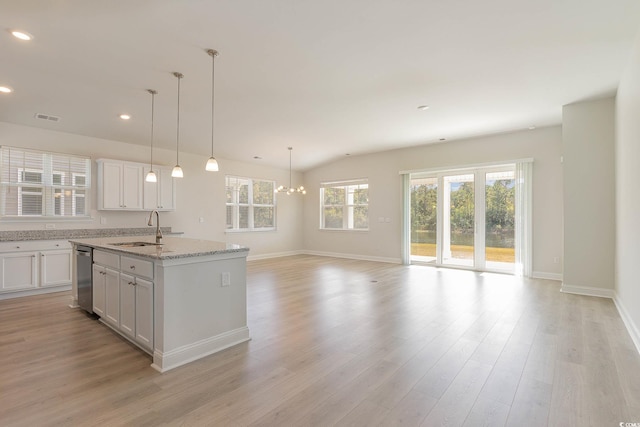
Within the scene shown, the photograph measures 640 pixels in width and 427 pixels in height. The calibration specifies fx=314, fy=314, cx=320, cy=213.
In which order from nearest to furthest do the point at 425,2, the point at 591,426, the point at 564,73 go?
the point at 591,426, the point at 425,2, the point at 564,73

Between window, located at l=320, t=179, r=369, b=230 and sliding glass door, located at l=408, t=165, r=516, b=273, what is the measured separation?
1.43 m

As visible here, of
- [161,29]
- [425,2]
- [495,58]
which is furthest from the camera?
[495,58]

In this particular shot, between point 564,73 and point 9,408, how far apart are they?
243 inches

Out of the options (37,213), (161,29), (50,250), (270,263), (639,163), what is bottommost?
(270,263)

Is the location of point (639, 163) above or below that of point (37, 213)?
above

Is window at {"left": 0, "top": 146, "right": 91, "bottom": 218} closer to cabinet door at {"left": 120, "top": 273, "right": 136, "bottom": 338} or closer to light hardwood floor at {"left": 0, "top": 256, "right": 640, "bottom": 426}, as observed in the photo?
light hardwood floor at {"left": 0, "top": 256, "right": 640, "bottom": 426}

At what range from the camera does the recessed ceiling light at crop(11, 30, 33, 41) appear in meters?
2.98

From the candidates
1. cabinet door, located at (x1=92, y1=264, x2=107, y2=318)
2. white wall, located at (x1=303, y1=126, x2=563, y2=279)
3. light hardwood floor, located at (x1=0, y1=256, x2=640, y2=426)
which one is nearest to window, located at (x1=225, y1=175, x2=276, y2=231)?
white wall, located at (x1=303, y1=126, x2=563, y2=279)

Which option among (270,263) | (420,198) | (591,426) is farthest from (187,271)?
(420,198)

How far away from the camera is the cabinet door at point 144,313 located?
2690mm

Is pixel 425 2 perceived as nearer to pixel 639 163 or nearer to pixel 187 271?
pixel 639 163

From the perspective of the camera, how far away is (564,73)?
3924mm

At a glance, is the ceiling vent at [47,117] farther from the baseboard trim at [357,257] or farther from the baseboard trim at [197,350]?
the baseboard trim at [357,257]

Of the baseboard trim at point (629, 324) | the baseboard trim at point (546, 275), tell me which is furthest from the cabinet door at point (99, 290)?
the baseboard trim at point (546, 275)
